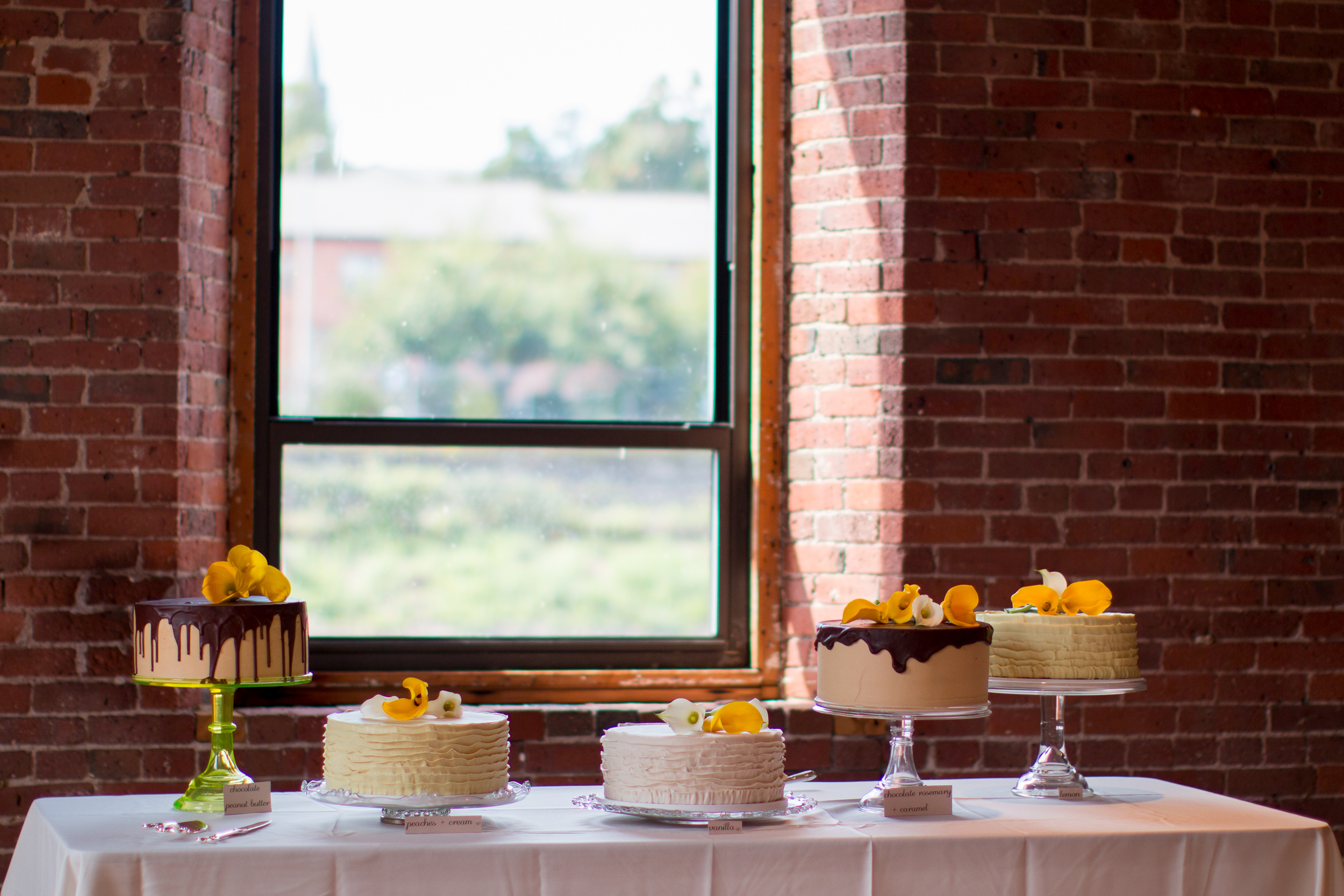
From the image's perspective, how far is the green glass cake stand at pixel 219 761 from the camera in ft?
6.16

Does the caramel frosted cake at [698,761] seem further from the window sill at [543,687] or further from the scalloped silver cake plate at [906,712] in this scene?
the window sill at [543,687]

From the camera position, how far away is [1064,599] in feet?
7.03

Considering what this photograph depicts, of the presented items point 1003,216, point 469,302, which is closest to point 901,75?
point 1003,216

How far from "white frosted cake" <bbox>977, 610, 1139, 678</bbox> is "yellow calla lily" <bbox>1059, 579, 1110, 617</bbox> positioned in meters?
0.04

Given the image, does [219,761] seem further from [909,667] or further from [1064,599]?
[1064,599]

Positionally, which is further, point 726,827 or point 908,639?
point 908,639

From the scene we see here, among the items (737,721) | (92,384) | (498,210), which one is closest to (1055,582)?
(737,721)

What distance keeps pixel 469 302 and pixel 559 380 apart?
0.29 m

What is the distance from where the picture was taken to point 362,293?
303 centimetres

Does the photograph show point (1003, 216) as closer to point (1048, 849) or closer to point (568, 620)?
point (568, 620)

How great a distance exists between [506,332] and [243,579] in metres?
1.25

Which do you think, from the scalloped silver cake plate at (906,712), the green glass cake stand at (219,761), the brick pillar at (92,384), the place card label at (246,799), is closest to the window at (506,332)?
the brick pillar at (92,384)

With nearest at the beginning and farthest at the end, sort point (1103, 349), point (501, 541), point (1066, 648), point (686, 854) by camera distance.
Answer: point (686, 854) < point (1066, 648) < point (1103, 349) < point (501, 541)

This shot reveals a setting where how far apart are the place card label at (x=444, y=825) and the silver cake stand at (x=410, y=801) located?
13 millimetres
